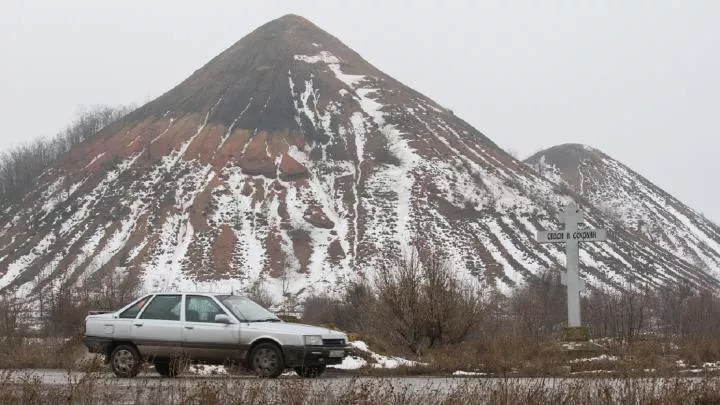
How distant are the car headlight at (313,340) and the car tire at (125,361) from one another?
3.04 m

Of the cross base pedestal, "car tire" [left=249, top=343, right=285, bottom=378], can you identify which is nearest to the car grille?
"car tire" [left=249, top=343, right=285, bottom=378]

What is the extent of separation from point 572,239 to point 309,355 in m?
9.90

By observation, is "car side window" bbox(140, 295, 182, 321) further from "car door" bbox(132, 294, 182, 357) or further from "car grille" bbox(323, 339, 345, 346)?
"car grille" bbox(323, 339, 345, 346)

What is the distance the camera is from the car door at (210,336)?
44.8 feet

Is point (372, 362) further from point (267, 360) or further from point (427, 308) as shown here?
point (267, 360)

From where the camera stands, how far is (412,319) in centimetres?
2066

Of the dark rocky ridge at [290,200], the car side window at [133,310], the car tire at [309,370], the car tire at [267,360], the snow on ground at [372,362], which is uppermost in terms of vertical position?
the dark rocky ridge at [290,200]

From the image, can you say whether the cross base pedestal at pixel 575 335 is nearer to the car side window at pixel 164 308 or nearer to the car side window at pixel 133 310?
the car side window at pixel 164 308

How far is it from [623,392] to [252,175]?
97505 millimetres

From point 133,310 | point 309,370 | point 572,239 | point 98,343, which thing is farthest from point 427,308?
point 98,343

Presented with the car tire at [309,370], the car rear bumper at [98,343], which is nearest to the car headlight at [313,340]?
the car tire at [309,370]

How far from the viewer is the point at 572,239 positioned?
2083cm

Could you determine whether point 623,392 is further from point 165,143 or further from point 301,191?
point 165,143

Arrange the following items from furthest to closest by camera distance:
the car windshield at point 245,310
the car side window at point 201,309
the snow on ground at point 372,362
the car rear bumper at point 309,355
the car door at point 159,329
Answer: the snow on ground at point 372,362 → the car windshield at point 245,310 → the car side window at point 201,309 → the car door at point 159,329 → the car rear bumper at point 309,355
